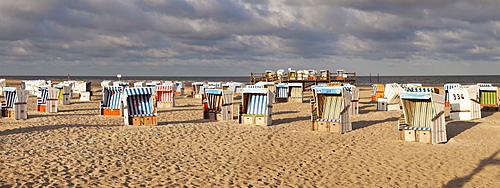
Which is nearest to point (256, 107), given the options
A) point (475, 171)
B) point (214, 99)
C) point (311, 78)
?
point (214, 99)

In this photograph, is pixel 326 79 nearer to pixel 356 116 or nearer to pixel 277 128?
pixel 356 116

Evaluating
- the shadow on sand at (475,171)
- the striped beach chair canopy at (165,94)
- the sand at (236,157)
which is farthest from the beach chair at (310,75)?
the shadow on sand at (475,171)

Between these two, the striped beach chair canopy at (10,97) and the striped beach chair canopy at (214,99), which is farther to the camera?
the striped beach chair canopy at (214,99)

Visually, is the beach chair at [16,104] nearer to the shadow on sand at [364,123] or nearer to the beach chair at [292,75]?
the shadow on sand at [364,123]

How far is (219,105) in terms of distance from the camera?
1486cm

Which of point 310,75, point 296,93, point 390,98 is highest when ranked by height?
point 310,75

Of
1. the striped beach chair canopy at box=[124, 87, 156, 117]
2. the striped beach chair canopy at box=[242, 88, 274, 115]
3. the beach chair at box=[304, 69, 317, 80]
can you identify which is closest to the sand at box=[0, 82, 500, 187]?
the striped beach chair canopy at box=[124, 87, 156, 117]

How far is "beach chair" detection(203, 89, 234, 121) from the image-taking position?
1442 centimetres

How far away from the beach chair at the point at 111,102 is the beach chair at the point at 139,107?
3374 mm

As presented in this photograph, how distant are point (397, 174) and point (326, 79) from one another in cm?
3014

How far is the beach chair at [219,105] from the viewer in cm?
1442

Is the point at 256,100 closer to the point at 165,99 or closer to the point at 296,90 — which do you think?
the point at 165,99

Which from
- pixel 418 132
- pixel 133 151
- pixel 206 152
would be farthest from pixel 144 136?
pixel 418 132

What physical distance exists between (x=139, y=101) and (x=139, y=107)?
203 mm
